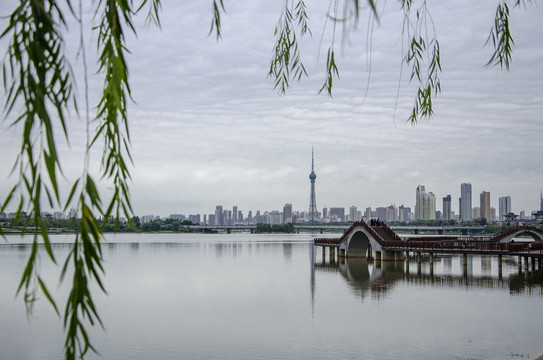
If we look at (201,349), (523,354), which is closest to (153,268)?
(201,349)

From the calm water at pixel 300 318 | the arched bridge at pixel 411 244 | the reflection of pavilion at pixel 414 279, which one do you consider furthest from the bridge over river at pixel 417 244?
the calm water at pixel 300 318

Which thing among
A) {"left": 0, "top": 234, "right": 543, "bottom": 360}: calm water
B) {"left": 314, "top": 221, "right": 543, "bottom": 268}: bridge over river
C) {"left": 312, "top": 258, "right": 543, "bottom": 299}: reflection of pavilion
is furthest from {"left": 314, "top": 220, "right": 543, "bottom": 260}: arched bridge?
{"left": 0, "top": 234, "right": 543, "bottom": 360}: calm water

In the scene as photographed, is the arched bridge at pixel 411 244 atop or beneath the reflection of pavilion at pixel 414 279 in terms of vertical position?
atop

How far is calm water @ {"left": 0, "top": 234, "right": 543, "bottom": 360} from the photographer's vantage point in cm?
2197

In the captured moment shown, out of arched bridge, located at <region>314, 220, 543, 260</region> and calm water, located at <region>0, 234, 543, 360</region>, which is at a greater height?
arched bridge, located at <region>314, 220, 543, 260</region>

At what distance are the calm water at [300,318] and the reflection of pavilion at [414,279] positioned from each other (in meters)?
0.12

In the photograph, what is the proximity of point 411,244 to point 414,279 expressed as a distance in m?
12.3

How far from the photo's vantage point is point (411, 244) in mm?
58656

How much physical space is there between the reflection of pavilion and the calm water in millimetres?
122

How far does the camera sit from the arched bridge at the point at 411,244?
49.8m

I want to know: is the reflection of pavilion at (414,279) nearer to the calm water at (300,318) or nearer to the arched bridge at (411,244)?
the calm water at (300,318)

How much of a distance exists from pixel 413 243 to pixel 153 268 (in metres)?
27.4

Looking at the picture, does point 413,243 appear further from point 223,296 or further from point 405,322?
point 405,322

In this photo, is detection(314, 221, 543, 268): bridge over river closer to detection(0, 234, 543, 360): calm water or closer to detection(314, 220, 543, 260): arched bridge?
detection(314, 220, 543, 260): arched bridge
